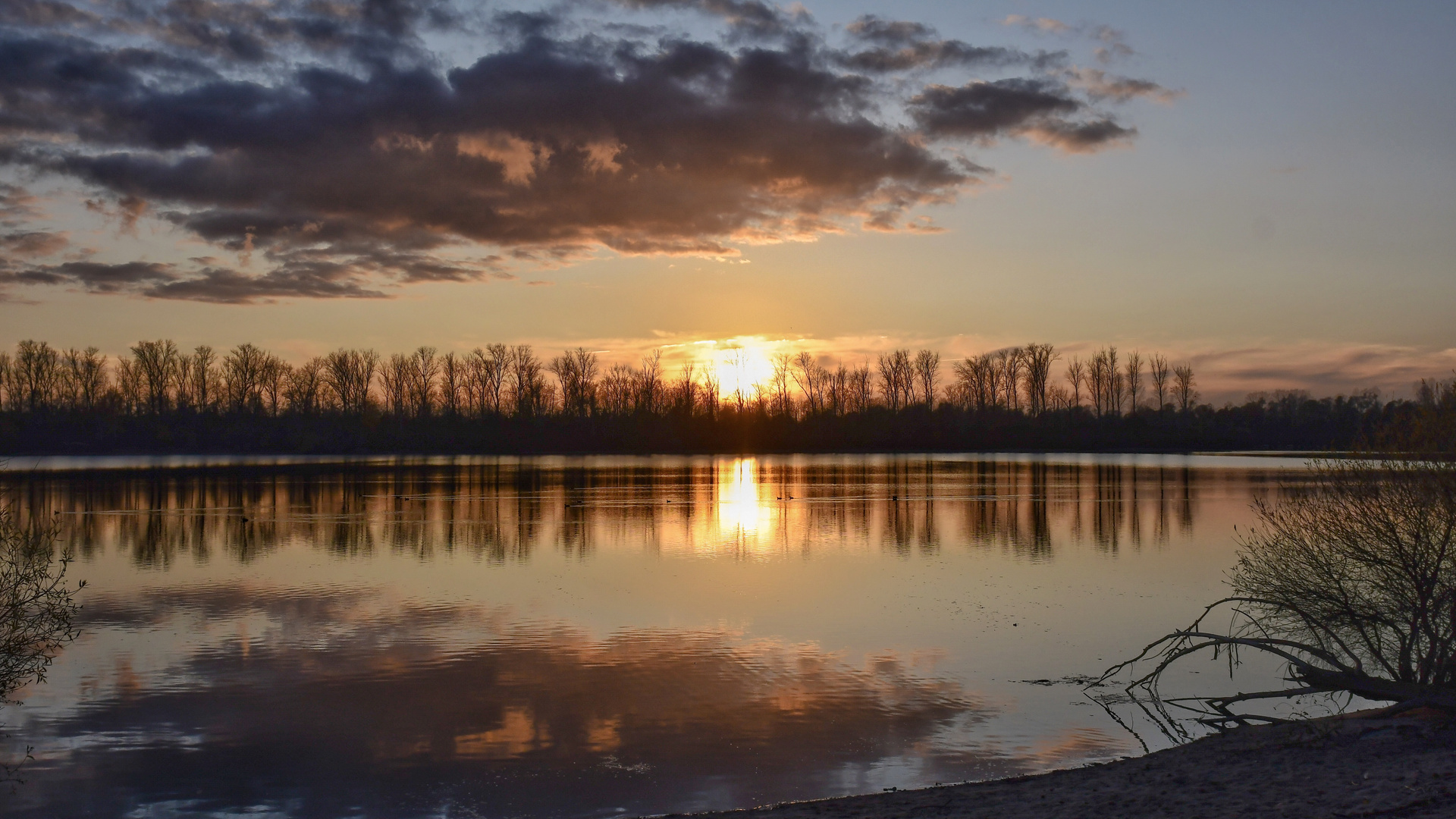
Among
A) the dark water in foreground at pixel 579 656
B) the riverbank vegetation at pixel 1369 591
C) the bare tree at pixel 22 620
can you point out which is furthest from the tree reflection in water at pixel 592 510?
the riverbank vegetation at pixel 1369 591

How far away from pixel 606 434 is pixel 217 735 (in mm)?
129041

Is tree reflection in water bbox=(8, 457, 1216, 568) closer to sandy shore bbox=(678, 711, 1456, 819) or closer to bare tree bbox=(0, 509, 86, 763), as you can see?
bare tree bbox=(0, 509, 86, 763)

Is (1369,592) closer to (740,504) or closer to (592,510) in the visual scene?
(592,510)

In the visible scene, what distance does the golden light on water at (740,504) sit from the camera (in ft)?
139

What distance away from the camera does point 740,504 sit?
5322cm

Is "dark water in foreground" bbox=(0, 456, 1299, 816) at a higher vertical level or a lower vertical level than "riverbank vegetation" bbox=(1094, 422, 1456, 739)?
lower

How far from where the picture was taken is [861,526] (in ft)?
133

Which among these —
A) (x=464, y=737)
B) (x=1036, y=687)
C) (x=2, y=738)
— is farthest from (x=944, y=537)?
(x=2, y=738)

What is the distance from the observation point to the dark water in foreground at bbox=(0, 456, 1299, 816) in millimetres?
11984

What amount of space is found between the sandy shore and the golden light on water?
28.3 metres

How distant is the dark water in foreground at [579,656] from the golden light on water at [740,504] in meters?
0.67

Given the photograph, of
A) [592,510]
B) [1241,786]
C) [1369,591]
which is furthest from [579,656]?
[592,510]

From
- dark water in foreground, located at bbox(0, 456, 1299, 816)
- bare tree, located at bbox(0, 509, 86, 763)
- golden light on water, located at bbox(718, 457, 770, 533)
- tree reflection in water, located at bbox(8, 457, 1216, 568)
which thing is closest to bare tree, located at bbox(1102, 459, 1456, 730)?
dark water in foreground, located at bbox(0, 456, 1299, 816)

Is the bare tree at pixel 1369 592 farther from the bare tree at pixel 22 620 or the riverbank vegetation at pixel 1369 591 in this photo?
the bare tree at pixel 22 620
